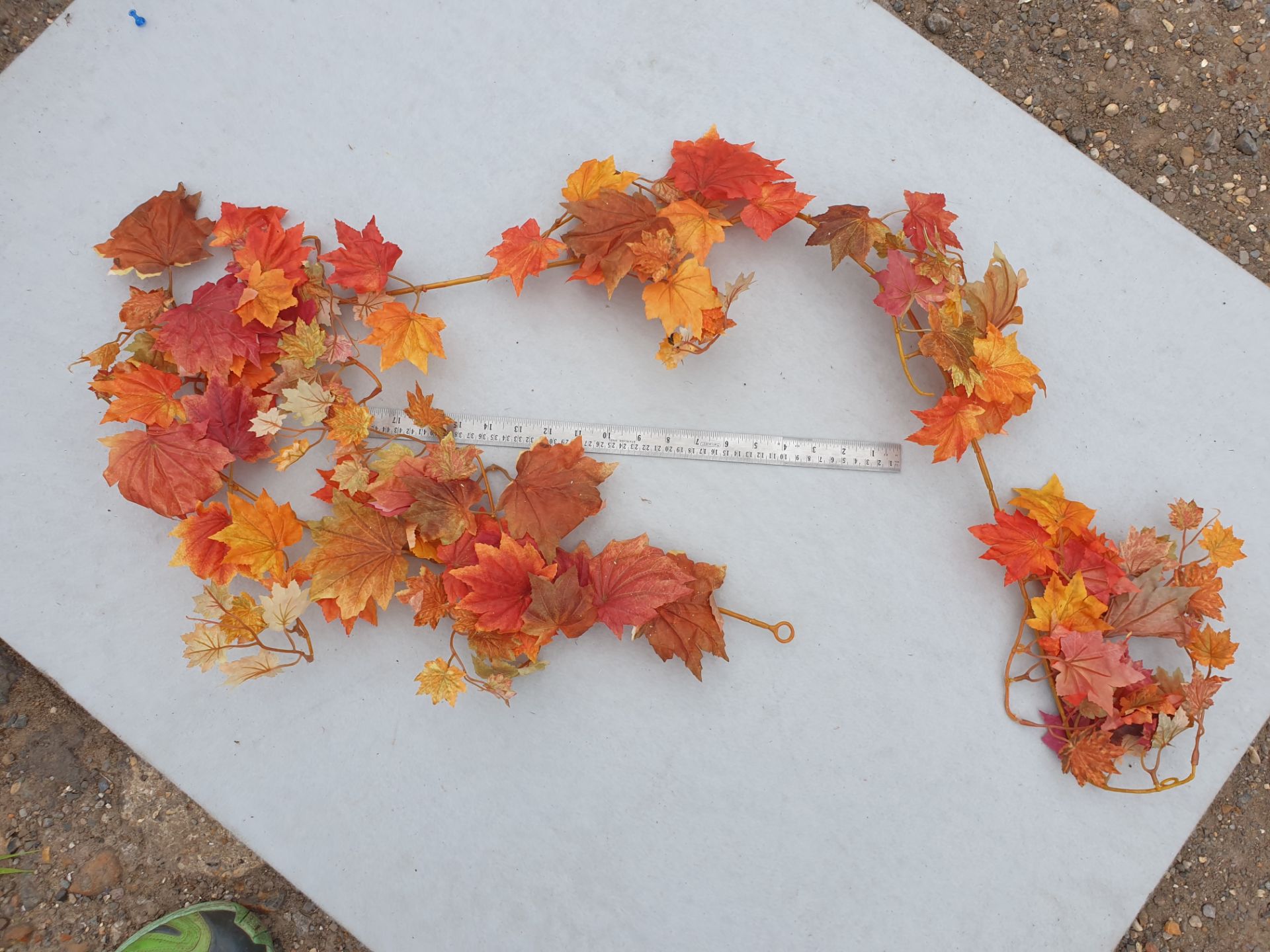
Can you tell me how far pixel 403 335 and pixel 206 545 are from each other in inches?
23.6

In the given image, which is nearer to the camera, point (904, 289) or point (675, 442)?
point (904, 289)

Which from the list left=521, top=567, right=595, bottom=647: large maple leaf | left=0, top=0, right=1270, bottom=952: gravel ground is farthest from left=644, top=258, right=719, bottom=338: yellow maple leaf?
left=0, top=0, right=1270, bottom=952: gravel ground

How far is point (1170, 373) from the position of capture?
1.76 metres

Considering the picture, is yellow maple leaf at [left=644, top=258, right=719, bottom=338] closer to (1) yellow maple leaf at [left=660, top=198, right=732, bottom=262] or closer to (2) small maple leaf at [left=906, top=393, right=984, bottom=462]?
(1) yellow maple leaf at [left=660, top=198, right=732, bottom=262]

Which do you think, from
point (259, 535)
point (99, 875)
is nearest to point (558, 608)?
point (259, 535)

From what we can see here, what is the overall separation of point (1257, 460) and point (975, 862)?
43.2 inches

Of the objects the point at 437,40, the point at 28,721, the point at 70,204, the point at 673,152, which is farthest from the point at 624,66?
the point at 28,721

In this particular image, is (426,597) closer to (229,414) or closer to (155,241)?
(229,414)

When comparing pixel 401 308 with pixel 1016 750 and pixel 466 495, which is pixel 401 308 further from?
pixel 1016 750

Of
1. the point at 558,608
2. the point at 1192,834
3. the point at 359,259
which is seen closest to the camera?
the point at 558,608

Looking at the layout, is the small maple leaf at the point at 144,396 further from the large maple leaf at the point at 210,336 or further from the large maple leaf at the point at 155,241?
the large maple leaf at the point at 155,241

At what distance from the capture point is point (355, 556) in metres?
1.60

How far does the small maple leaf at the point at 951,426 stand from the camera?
5.18 feet

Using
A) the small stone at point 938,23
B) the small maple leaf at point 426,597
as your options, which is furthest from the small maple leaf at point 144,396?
the small stone at point 938,23
